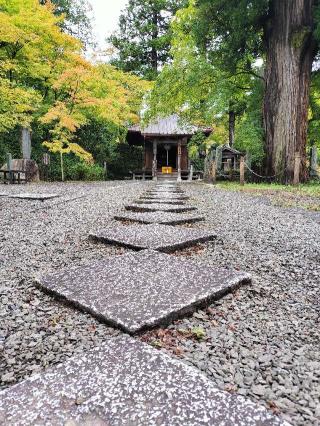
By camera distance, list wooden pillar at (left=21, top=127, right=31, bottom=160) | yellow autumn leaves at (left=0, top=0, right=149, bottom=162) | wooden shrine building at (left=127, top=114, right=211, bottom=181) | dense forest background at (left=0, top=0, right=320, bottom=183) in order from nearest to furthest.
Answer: dense forest background at (left=0, top=0, right=320, bottom=183) < yellow autumn leaves at (left=0, top=0, right=149, bottom=162) < wooden pillar at (left=21, top=127, right=31, bottom=160) < wooden shrine building at (left=127, top=114, right=211, bottom=181)

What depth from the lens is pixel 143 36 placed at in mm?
22156

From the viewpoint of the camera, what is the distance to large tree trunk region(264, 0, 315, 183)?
8.75 m

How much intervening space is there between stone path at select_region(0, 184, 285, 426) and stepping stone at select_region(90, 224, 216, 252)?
66cm

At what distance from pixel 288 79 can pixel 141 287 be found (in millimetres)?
9735

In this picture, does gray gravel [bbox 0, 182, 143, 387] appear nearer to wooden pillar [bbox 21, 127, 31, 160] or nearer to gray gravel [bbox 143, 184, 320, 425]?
gray gravel [bbox 143, 184, 320, 425]

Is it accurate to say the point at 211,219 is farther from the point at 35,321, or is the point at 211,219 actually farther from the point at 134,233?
the point at 35,321

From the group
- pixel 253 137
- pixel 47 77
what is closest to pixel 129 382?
pixel 253 137

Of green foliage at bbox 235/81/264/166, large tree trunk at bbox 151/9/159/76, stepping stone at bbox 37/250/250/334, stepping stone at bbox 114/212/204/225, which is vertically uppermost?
large tree trunk at bbox 151/9/159/76

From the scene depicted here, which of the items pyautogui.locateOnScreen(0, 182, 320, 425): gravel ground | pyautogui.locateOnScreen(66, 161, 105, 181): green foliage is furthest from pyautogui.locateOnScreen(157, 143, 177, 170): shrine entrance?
pyautogui.locateOnScreen(0, 182, 320, 425): gravel ground

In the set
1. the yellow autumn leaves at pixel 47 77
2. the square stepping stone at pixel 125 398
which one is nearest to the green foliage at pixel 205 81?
the yellow autumn leaves at pixel 47 77

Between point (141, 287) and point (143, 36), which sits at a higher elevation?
point (143, 36)

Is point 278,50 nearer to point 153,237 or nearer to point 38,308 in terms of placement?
point 153,237

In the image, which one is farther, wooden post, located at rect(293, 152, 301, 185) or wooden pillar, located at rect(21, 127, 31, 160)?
wooden pillar, located at rect(21, 127, 31, 160)

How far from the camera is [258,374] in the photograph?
0.86m
